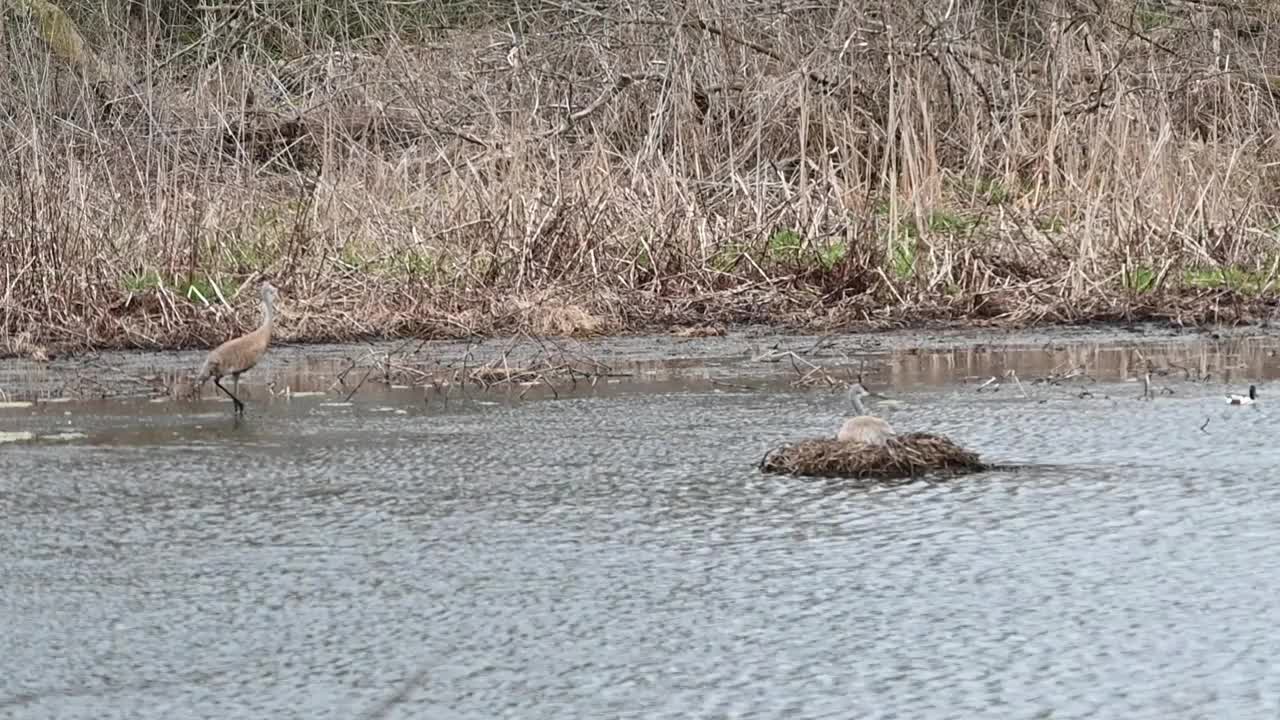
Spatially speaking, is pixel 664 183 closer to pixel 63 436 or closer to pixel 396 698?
pixel 63 436

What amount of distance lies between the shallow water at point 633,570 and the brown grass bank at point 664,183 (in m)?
3.45

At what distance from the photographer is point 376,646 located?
452 centimetres

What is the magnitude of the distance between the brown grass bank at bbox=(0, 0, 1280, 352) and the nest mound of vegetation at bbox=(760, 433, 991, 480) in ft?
16.1

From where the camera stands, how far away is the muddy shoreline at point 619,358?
9828 mm

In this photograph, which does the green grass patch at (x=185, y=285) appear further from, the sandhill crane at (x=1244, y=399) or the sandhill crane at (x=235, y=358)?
the sandhill crane at (x=1244, y=399)

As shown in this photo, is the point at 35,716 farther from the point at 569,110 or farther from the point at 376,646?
the point at 569,110

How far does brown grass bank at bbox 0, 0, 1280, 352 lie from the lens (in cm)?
1181

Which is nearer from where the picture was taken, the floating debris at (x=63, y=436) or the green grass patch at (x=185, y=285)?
the floating debris at (x=63, y=436)

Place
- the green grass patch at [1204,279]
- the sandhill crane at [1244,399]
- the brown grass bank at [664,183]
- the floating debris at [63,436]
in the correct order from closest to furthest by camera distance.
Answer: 1. the floating debris at [63,436]
2. the sandhill crane at [1244,399]
3. the brown grass bank at [664,183]
4. the green grass patch at [1204,279]

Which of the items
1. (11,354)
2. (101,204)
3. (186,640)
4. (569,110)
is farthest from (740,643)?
(569,110)

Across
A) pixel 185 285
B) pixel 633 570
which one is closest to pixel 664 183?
pixel 185 285

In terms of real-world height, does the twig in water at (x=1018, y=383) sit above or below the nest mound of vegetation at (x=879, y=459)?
above

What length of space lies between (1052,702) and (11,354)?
8188mm

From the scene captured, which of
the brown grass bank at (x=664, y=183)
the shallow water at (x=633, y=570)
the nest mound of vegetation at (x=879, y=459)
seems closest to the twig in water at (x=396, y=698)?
the shallow water at (x=633, y=570)
